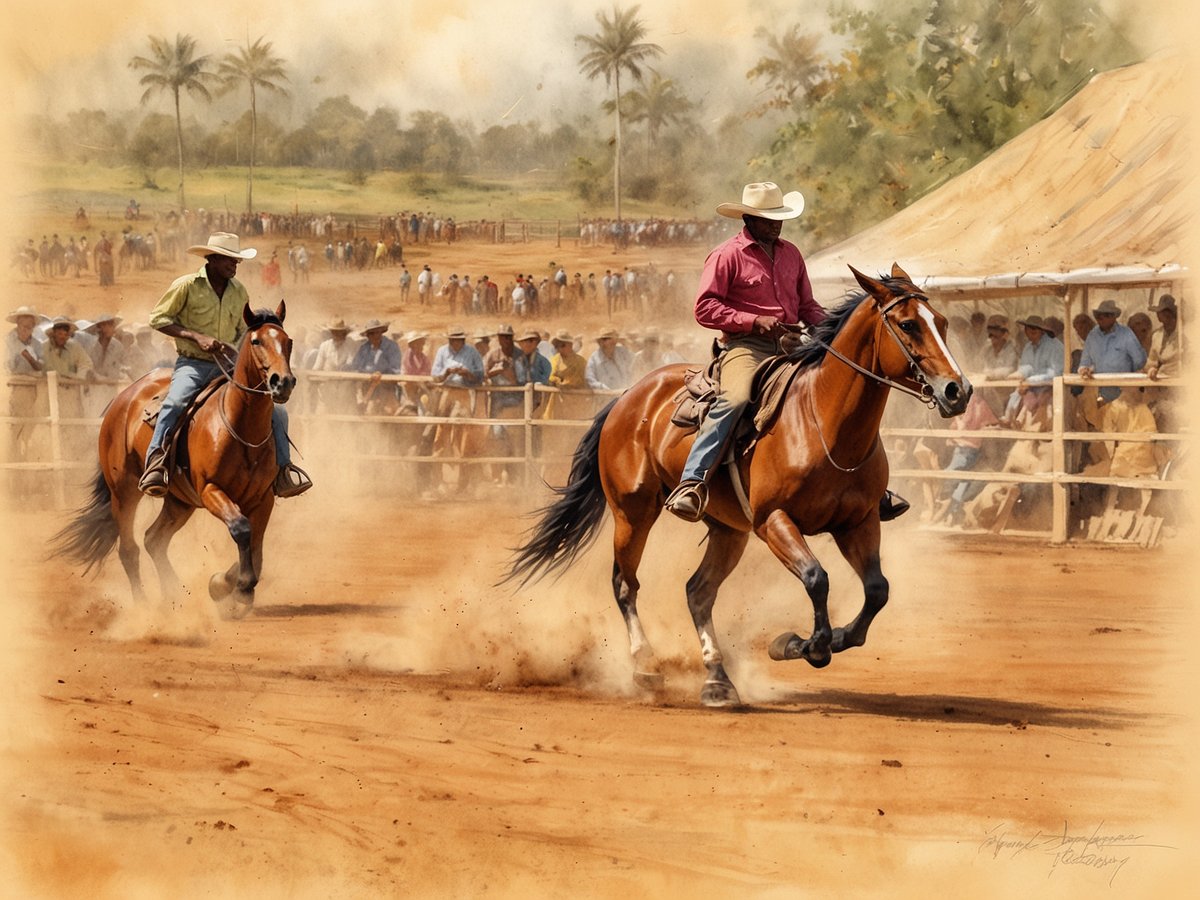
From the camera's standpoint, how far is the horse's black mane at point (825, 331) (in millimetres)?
8352

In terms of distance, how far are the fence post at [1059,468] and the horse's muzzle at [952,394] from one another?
26.0 ft

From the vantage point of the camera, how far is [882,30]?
32.9m

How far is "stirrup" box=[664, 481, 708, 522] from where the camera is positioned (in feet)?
27.7

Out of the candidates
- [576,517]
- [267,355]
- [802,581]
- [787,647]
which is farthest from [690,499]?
[267,355]

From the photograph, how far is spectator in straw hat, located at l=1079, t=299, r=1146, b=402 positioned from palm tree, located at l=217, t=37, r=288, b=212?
1191 inches

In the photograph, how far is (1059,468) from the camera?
587 inches

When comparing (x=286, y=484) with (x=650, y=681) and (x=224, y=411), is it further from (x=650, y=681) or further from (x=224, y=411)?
(x=650, y=681)

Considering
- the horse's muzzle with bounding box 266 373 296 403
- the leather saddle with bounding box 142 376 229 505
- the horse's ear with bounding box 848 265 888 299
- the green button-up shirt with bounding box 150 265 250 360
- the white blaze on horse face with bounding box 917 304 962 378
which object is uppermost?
the green button-up shirt with bounding box 150 265 250 360

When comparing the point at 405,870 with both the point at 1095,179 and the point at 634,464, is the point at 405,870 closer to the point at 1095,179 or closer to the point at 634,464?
the point at 634,464

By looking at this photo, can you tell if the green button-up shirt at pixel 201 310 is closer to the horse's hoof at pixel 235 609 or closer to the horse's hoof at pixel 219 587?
the horse's hoof at pixel 219 587

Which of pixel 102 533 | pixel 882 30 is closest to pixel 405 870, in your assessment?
pixel 102 533

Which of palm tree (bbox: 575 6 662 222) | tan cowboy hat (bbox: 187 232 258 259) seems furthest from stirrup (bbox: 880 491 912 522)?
palm tree (bbox: 575 6 662 222)

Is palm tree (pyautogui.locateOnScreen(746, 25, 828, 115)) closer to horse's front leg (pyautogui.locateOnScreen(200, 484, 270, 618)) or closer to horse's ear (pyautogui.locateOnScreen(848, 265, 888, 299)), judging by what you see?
horse's front leg (pyautogui.locateOnScreen(200, 484, 270, 618))

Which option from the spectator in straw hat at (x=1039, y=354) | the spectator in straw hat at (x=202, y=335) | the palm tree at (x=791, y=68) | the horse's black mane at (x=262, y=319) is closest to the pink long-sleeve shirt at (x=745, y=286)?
the horse's black mane at (x=262, y=319)
